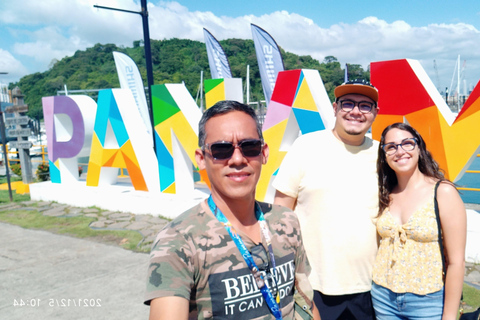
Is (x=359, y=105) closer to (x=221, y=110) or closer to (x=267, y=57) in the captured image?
(x=221, y=110)

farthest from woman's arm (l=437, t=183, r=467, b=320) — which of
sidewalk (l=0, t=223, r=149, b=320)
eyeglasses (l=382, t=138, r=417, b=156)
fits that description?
sidewalk (l=0, t=223, r=149, b=320)

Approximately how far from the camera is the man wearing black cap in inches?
86.6

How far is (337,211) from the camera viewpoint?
221cm

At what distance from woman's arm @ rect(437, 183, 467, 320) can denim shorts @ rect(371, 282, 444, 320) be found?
42 millimetres

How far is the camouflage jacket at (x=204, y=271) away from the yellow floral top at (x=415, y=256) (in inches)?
39.1

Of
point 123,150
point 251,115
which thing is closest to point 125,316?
point 251,115

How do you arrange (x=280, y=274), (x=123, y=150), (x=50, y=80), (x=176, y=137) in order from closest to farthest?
(x=280, y=274)
(x=176, y=137)
(x=123, y=150)
(x=50, y=80)

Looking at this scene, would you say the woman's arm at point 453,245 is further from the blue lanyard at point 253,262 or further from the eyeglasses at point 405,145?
the blue lanyard at point 253,262

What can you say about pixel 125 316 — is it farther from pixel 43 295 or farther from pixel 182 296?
pixel 182 296

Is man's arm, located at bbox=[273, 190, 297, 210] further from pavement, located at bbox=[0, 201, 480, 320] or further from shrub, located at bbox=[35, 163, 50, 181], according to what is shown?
shrub, located at bbox=[35, 163, 50, 181]

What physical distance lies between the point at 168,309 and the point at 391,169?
165 centimetres

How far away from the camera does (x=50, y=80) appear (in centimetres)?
6450

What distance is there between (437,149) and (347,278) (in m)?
3.18

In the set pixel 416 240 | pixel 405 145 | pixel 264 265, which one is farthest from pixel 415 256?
pixel 264 265
